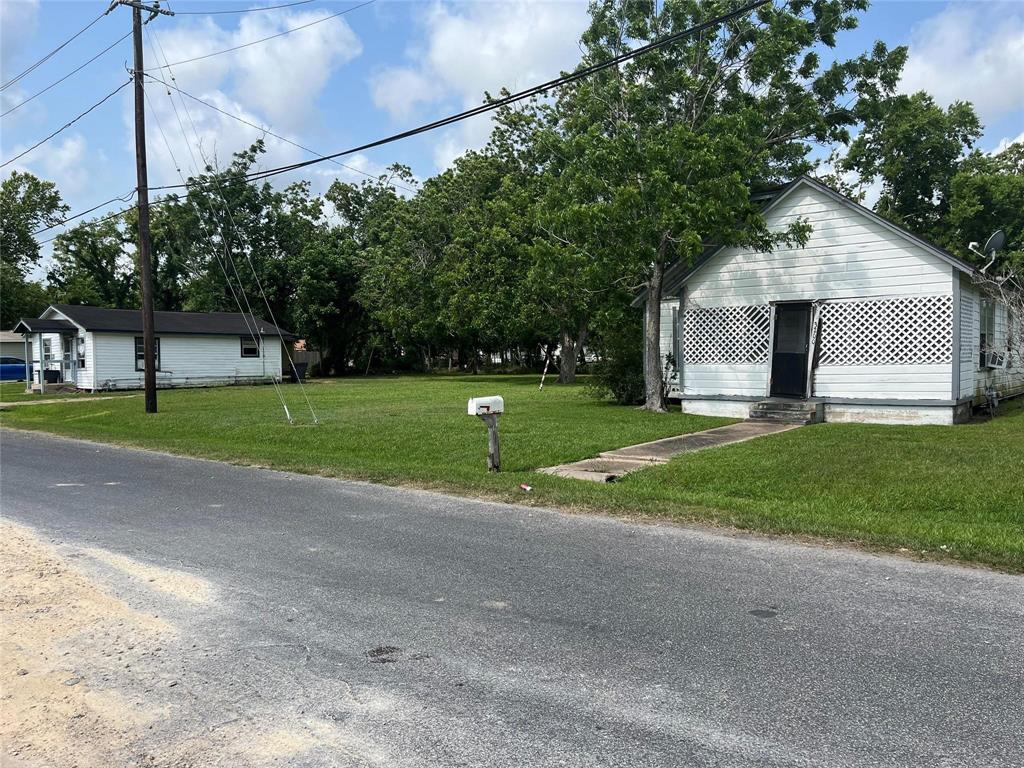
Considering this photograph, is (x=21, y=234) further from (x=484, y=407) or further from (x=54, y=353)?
(x=484, y=407)

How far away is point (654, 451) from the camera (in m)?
11.5

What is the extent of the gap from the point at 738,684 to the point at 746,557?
2.37 meters

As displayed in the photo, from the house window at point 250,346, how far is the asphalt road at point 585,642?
103 feet

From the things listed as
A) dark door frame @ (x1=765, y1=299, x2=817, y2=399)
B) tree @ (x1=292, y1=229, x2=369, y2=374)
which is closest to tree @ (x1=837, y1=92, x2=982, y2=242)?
dark door frame @ (x1=765, y1=299, x2=817, y2=399)

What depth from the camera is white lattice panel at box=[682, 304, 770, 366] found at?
653 inches

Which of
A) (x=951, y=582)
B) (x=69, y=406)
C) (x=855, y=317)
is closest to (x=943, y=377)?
(x=855, y=317)

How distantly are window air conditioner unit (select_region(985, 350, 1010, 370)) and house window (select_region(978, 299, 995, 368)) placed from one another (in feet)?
0.44

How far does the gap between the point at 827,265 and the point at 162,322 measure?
28959 millimetres

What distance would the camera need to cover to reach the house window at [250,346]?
37.3 m

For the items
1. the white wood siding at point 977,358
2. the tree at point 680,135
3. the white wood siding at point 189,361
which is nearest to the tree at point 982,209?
the tree at point 680,135

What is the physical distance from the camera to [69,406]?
2356 cm

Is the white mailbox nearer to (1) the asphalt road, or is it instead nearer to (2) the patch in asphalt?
(1) the asphalt road

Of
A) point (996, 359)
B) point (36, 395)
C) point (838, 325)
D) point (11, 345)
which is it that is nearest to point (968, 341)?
point (838, 325)

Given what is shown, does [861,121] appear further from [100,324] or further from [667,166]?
[100,324]
